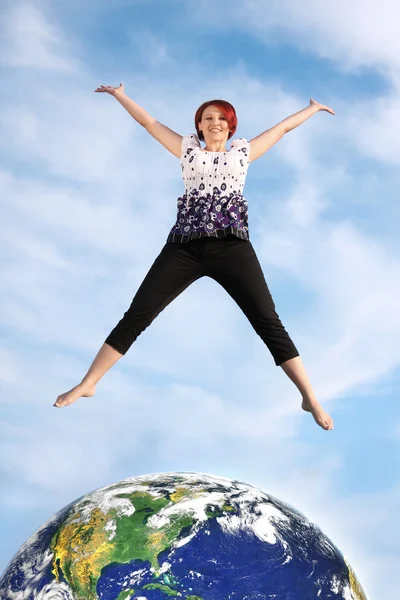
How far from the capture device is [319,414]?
630cm

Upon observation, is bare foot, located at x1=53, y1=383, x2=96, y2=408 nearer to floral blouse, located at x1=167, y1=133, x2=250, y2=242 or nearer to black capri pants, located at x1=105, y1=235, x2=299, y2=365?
black capri pants, located at x1=105, y1=235, x2=299, y2=365

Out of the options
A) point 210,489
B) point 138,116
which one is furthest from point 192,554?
point 138,116

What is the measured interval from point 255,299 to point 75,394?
1617 mm

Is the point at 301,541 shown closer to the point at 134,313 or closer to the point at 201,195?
the point at 134,313

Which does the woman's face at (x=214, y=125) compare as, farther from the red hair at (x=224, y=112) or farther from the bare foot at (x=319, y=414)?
the bare foot at (x=319, y=414)

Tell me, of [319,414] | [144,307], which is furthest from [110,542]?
[319,414]

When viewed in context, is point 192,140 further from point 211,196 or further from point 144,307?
point 144,307

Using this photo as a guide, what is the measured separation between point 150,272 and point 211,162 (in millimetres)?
1024

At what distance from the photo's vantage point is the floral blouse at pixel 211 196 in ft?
20.3

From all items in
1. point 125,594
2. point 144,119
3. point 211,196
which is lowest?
point 125,594

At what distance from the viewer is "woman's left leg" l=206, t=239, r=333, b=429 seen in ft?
20.4

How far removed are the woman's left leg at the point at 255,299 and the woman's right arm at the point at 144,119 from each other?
1089 mm

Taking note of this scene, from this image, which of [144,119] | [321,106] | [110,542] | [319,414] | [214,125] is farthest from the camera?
[321,106]

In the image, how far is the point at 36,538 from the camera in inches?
211
